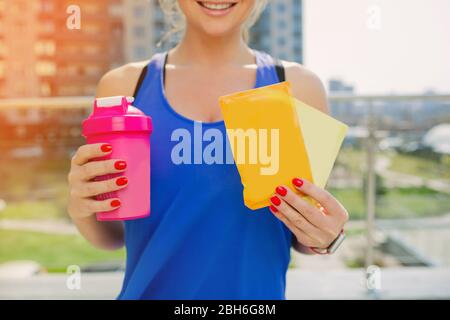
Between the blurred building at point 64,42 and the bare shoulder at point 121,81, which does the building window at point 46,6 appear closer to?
the blurred building at point 64,42

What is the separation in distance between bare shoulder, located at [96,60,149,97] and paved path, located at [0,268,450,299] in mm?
675

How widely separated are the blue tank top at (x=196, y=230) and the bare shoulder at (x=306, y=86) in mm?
148

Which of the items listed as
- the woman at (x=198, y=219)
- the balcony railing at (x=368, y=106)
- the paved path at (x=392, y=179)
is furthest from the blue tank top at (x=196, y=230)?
the paved path at (x=392, y=179)

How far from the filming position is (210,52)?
759mm

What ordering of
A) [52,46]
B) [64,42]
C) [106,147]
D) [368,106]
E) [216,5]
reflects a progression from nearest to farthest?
[106,147]
[216,5]
[64,42]
[52,46]
[368,106]

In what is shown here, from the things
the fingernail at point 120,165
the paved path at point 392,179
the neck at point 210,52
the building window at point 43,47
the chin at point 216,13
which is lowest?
the paved path at point 392,179

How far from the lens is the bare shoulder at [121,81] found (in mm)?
721

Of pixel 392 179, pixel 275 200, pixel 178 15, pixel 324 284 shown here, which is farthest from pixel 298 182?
pixel 392 179

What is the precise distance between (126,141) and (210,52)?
26cm

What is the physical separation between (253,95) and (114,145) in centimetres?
19

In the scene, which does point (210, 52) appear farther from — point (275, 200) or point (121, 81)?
point (275, 200)

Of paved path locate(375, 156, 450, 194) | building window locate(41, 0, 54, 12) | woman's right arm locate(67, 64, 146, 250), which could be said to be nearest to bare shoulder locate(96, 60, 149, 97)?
woman's right arm locate(67, 64, 146, 250)

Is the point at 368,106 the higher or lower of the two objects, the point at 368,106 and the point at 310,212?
the higher
